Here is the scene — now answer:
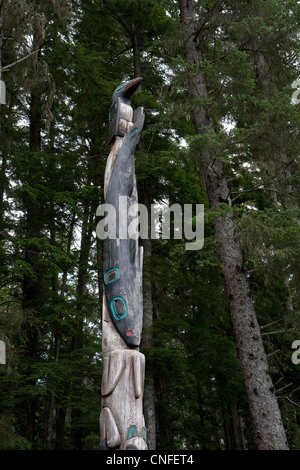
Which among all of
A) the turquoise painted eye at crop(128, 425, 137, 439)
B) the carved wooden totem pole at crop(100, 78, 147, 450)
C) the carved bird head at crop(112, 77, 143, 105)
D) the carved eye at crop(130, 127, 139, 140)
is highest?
the carved bird head at crop(112, 77, 143, 105)

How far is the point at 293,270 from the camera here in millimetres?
9414

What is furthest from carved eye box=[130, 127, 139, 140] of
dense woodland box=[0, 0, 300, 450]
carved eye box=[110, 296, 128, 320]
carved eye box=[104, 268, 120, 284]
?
carved eye box=[110, 296, 128, 320]

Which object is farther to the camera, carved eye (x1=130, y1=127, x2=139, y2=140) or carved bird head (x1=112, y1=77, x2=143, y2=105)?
carved bird head (x1=112, y1=77, x2=143, y2=105)

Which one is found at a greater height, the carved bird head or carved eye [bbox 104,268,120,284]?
the carved bird head

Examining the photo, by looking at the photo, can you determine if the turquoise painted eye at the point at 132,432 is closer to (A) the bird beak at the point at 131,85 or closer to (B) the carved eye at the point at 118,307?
(B) the carved eye at the point at 118,307

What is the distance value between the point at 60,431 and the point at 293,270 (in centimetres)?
937

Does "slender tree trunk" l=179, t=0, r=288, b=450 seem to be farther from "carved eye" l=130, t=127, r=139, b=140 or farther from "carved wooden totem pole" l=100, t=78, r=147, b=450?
"carved wooden totem pole" l=100, t=78, r=147, b=450

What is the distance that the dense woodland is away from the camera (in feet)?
29.9

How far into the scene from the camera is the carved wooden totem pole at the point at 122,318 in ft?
17.5

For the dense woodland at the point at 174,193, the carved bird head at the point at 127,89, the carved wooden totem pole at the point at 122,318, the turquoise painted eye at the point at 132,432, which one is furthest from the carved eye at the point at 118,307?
the carved bird head at the point at 127,89

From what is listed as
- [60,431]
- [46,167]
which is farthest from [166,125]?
[60,431]

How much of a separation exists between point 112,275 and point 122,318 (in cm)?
62

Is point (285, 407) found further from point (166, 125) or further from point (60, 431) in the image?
point (166, 125)

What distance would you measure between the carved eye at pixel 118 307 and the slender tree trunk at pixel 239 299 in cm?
315
